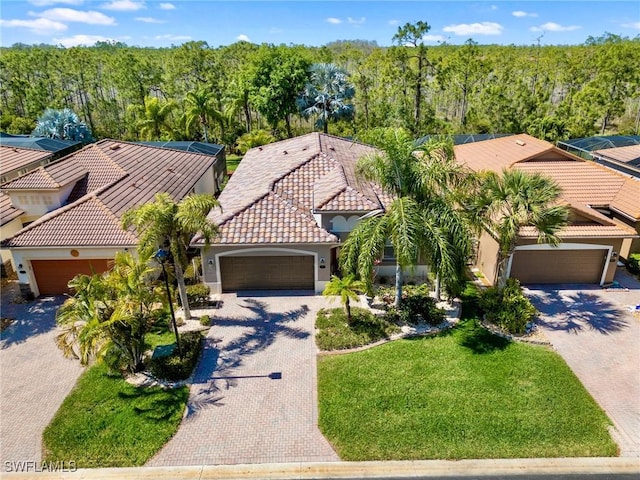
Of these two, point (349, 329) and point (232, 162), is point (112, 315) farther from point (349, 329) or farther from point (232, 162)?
point (232, 162)

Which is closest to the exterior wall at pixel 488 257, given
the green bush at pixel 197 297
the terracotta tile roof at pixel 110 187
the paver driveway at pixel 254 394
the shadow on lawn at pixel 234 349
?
the paver driveway at pixel 254 394

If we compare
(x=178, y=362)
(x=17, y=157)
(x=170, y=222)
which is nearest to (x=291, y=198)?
(x=170, y=222)

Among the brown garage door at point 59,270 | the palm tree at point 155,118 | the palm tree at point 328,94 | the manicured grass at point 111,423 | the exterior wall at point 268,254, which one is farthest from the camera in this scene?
the palm tree at point 328,94

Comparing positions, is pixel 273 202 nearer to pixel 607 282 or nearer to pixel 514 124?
pixel 607 282

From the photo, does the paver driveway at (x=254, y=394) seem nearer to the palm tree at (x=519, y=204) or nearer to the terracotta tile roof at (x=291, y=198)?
the terracotta tile roof at (x=291, y=198)

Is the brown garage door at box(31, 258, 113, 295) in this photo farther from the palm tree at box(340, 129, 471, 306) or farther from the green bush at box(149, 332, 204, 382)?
the palm tree at box(340, 129, 471, 306)

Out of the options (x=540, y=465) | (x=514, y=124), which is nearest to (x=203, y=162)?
(x=540, y=465)

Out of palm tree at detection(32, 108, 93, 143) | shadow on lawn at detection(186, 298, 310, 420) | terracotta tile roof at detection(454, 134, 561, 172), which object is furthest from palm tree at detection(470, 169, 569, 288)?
palm tree at detection(32, 108, 93, 143)
